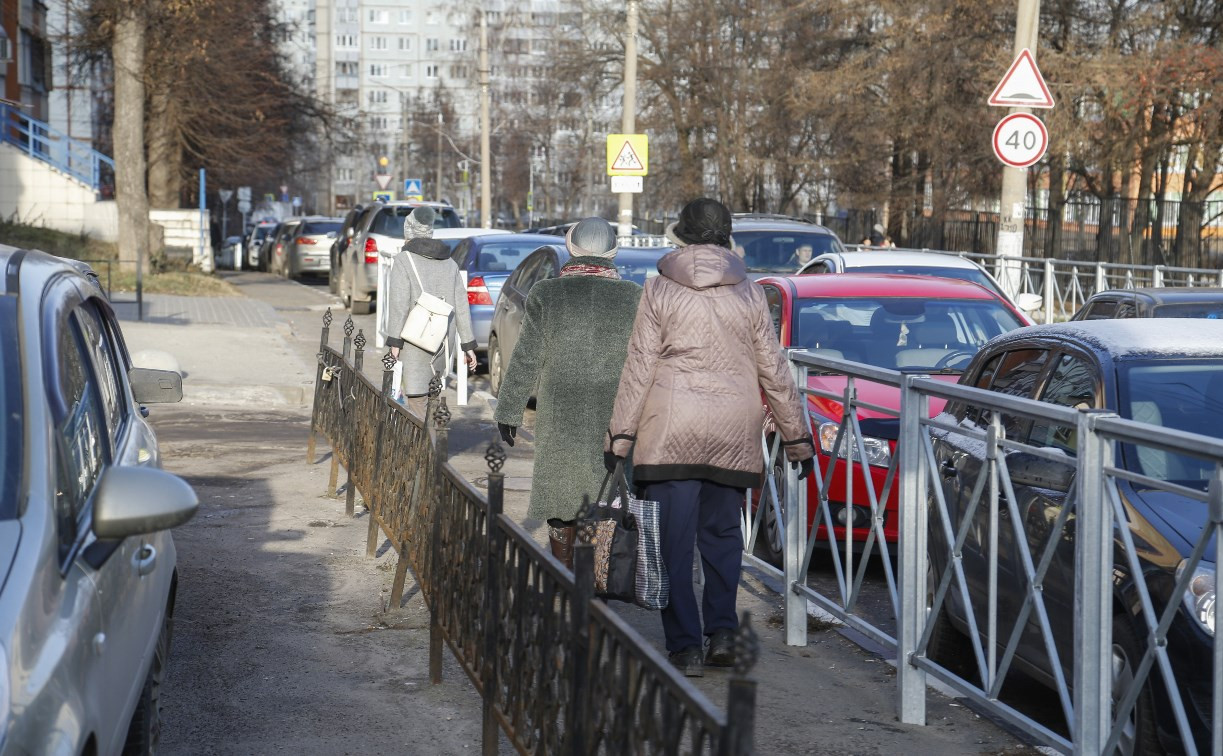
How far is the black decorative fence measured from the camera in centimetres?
278

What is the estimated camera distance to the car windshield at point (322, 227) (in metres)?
40.8

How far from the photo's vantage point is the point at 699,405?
543cm

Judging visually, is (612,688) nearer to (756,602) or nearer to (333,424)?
(756,602)

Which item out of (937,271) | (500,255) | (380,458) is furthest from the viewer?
(500,255)

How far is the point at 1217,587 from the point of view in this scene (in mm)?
3598

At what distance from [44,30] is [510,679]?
56.4 m

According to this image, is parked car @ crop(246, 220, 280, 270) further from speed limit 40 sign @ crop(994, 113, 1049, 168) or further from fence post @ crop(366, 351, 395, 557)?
fence post @ crop(366, 351, 395, 557)

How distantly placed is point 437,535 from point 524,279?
949cm

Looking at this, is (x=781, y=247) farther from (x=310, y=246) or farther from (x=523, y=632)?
(x=310, y=246)

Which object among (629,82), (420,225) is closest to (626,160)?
(629,82)

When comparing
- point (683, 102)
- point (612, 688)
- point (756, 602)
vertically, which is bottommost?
point (756, 602)

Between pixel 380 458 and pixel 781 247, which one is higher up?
pixel 781 247

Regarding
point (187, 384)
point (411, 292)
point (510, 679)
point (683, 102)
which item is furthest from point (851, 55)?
point (510, 679)

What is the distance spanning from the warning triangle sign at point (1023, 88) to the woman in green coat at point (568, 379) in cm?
943
